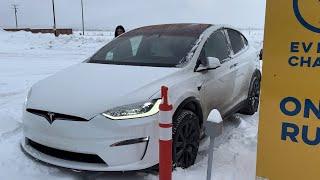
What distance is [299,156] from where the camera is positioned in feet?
10.4

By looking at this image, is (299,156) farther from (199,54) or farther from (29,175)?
(29,175)

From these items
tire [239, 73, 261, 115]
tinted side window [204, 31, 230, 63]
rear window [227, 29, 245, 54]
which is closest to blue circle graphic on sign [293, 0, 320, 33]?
tinted side window [204, 31, 230, 63]

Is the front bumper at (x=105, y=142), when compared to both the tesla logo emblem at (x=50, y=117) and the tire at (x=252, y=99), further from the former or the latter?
the tire at (x=252, y=99)

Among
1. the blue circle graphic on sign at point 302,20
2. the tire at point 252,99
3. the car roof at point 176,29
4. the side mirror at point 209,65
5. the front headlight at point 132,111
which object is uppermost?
the blue circle graphic on sign at point 302,20

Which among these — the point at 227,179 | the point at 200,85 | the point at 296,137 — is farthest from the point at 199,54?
the point at 296,137

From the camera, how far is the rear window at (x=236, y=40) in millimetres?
5923

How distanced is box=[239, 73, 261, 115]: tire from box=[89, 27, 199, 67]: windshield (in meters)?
1.72

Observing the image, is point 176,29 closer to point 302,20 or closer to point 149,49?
point 149,49

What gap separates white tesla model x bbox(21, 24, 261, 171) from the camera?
140 inches

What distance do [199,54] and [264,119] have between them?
168 centimetres

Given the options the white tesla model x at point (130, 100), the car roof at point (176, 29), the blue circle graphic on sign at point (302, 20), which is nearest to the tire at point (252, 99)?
the white tesla model x at point (130, 100)

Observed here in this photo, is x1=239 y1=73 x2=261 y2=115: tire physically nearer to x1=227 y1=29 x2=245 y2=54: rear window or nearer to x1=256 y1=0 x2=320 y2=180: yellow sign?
x1=227 y1=29 x2=245 y2=54: rear window

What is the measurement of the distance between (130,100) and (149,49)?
58.9 inches

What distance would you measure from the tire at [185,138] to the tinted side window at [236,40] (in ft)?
6.50
